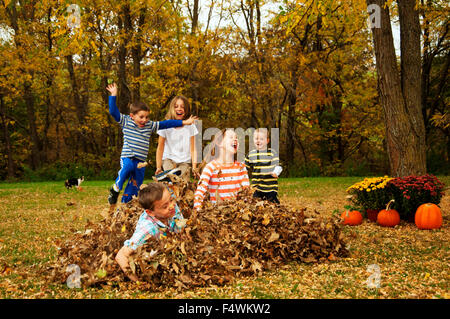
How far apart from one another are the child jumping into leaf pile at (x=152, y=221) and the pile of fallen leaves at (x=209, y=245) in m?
0.07

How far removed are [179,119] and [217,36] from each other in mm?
11584

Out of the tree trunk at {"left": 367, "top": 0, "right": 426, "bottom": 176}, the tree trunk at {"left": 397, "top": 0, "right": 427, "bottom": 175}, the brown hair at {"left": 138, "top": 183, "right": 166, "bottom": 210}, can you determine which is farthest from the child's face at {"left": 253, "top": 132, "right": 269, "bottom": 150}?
the tree trunk at {"left": 397, "top": 0, "right": 427, "bottom": 175}

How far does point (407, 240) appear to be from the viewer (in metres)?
5.23

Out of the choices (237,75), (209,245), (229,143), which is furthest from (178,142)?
(237,75)

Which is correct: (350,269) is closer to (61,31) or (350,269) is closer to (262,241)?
(262,241)

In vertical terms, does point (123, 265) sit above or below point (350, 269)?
above

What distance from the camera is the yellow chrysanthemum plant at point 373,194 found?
252 inches

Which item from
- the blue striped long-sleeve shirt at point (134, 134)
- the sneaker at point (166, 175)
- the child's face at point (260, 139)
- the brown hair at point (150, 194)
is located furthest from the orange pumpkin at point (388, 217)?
the brown hair at point (150, 194)

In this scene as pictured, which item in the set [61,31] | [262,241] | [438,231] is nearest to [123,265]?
[262,241]

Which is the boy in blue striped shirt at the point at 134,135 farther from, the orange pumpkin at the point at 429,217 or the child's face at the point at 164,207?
the orange pumpkin at the point at 429,217

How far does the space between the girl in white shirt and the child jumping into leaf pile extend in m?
1.84

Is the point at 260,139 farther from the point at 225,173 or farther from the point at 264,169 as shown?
the point at 225,173

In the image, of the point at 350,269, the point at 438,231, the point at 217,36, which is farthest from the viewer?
the point at 217,36

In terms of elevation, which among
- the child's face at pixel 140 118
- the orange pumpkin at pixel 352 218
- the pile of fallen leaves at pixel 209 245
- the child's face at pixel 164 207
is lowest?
the orange pumpkin at pixel 352 218
